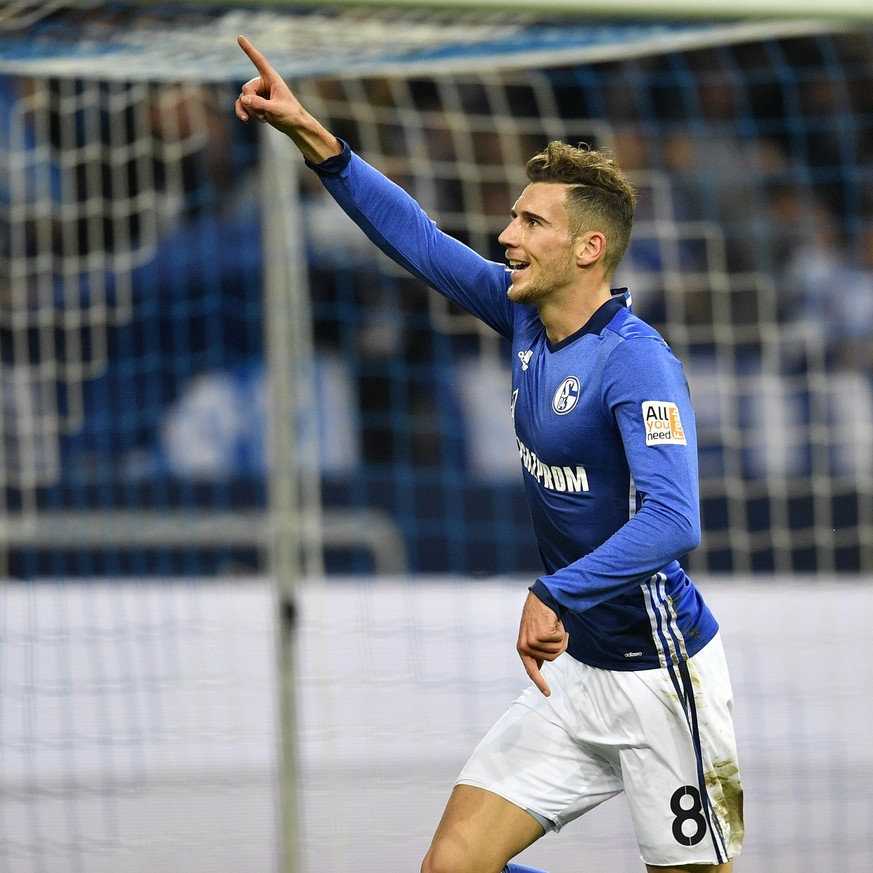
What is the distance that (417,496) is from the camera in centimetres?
870

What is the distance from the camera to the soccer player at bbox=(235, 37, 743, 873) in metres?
3.31

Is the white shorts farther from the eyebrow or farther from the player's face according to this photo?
the eyebrow

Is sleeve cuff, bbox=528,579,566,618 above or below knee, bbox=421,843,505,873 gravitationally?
above

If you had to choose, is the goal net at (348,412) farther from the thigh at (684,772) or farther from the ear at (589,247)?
the thigh at (684,772)

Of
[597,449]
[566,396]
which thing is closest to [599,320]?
[566,396]

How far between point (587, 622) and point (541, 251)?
0.89 metres

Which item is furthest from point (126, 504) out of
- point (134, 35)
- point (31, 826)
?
point (134, 35)

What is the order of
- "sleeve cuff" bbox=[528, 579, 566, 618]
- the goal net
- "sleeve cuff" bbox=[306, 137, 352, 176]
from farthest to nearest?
the goal net → "sleeve cuff" bbox=[306, 137, 352, 176] → "sleeve cuff" bbox=[528, 579, 566, 618]

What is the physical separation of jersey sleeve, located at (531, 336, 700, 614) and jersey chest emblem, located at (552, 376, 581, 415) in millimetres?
95

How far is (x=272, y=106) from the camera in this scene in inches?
133

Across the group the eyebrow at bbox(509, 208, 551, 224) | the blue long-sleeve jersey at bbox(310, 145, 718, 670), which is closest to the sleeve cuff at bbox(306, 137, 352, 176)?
the blue long-sleeve jersey at bbox(310, 145, 718, 670)

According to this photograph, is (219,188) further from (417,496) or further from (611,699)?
(611,699)

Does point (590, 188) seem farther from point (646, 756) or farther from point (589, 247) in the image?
point (646, 756)

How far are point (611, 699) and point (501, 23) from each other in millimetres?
2624
